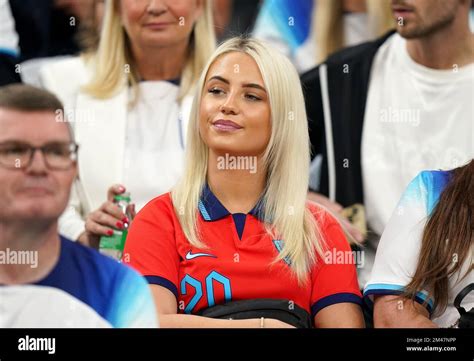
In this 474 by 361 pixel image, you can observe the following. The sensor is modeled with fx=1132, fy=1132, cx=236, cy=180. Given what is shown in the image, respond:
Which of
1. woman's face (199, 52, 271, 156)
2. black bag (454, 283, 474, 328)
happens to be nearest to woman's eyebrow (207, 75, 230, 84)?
woman's face (199, 52, 271, 156)

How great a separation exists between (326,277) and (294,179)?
0.96 ft

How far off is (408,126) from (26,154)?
1197 millimetres

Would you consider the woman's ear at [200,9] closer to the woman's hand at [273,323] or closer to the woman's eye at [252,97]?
the woman's eye at [252,97]

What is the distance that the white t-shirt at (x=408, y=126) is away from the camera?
3.54 meters

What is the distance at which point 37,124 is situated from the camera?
3275 millimetres

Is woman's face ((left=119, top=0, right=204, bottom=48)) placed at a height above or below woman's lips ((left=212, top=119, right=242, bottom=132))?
above

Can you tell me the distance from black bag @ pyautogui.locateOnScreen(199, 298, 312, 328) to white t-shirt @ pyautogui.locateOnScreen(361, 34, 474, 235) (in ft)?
1.82

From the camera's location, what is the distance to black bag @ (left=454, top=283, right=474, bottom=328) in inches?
125

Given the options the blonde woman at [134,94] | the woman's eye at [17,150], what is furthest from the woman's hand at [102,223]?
the woman's eye at [17,150]

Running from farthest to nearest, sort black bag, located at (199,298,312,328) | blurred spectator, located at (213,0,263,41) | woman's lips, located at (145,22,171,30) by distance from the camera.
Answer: blurred spectator, located at (213,0,263,41)
woman's lips, located at (145,22,171,30)
black bag, located at (199,298,312,328)

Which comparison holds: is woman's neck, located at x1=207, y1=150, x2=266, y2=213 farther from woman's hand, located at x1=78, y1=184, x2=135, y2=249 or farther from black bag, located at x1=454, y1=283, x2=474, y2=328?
black bag, located at x1=454, y1=283, x2=474, y2=328

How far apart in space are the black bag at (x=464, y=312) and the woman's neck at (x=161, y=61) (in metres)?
1.15

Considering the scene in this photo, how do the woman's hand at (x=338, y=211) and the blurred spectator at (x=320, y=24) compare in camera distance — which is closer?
the woman's hand at (x=338, y=211)

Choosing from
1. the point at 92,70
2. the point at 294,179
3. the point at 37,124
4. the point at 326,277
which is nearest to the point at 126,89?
the point at 92,70
